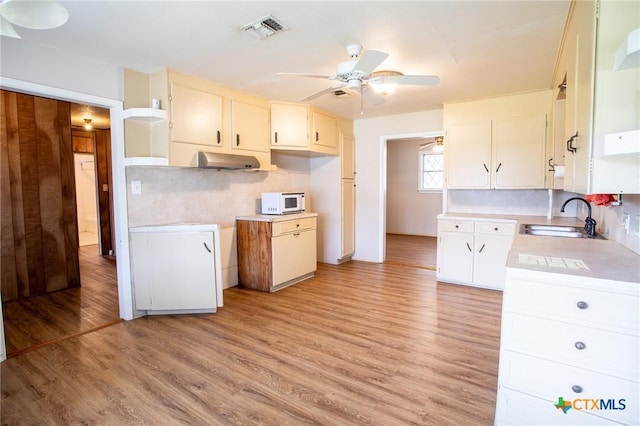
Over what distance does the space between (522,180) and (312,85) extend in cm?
267

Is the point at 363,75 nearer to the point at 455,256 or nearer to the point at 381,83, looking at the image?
the point at 381,83

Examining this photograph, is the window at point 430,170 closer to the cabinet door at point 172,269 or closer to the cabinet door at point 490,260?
the cabinet door at point 490,260

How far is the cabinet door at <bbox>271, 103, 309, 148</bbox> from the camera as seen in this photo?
4.23m

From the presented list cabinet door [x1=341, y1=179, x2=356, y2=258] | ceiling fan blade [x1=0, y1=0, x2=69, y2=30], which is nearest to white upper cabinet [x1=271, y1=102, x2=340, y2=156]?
cabinet door [x1=341, y1=179, x2=356, y2=258]

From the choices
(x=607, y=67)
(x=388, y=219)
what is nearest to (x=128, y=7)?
(x=607, y=67)

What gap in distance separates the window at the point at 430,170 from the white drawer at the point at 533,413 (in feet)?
22.5

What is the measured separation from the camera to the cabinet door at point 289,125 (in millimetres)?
4227

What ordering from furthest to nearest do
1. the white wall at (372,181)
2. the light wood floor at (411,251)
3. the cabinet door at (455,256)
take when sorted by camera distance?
1. the light wood floor at (411,251)
2. the white wall at (372,181)
3. the cabinet door at (455,256)

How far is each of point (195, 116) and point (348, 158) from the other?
2.65m

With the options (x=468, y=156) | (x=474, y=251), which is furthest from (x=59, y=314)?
(x=468, y=156)

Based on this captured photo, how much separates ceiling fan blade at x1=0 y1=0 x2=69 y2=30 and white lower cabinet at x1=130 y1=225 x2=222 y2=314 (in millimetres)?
1939

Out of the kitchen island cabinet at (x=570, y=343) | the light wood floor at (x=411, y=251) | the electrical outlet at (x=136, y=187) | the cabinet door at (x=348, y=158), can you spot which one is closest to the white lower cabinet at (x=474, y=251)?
the light wood floor at (x=411, y=251)

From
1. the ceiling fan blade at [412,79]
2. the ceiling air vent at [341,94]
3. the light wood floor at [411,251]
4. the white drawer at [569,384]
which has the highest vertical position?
the ceiling air vent at [341,94]

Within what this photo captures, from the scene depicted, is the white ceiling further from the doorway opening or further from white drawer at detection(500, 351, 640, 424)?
the doorway opening
